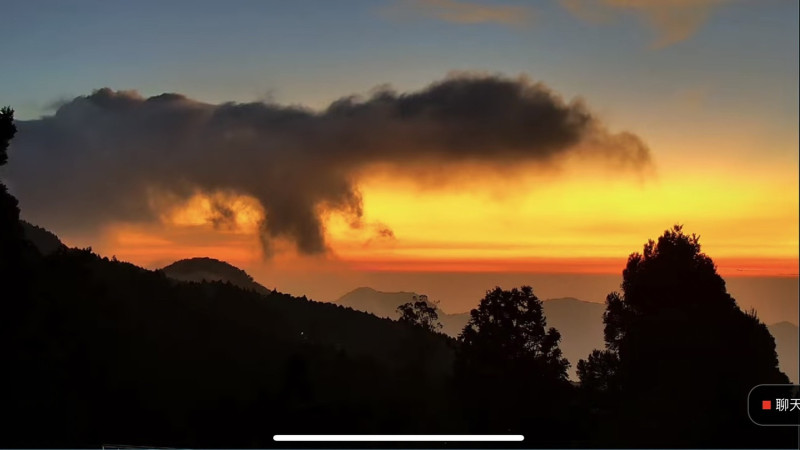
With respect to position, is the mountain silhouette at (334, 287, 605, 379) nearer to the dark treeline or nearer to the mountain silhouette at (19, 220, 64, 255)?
the dark treeline

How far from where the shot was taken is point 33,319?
16.3 meters

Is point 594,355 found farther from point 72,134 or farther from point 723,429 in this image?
point 72,134

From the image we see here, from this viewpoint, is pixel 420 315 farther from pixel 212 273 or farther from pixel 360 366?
pixel 212 273

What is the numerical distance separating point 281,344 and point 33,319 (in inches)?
198

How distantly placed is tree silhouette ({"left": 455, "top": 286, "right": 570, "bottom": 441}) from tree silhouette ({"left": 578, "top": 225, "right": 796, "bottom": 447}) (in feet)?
2.06

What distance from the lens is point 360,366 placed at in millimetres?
14328

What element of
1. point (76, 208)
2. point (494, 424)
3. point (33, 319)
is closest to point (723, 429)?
point (494, 424)

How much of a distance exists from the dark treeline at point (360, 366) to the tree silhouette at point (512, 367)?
33 mm

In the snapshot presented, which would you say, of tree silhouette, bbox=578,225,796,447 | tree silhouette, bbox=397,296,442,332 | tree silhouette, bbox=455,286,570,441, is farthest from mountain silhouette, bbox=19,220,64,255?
tree silhouette, bbox=578,225,796,447

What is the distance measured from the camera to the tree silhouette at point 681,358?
44.6 ft

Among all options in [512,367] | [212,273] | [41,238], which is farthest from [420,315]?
[41,238]

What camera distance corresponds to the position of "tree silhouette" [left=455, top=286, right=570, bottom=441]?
14609mm

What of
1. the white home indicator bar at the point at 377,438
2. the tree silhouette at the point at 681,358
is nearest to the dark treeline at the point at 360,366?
the tree silhouette at the point at 681,358

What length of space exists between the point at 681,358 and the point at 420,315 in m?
4.00
